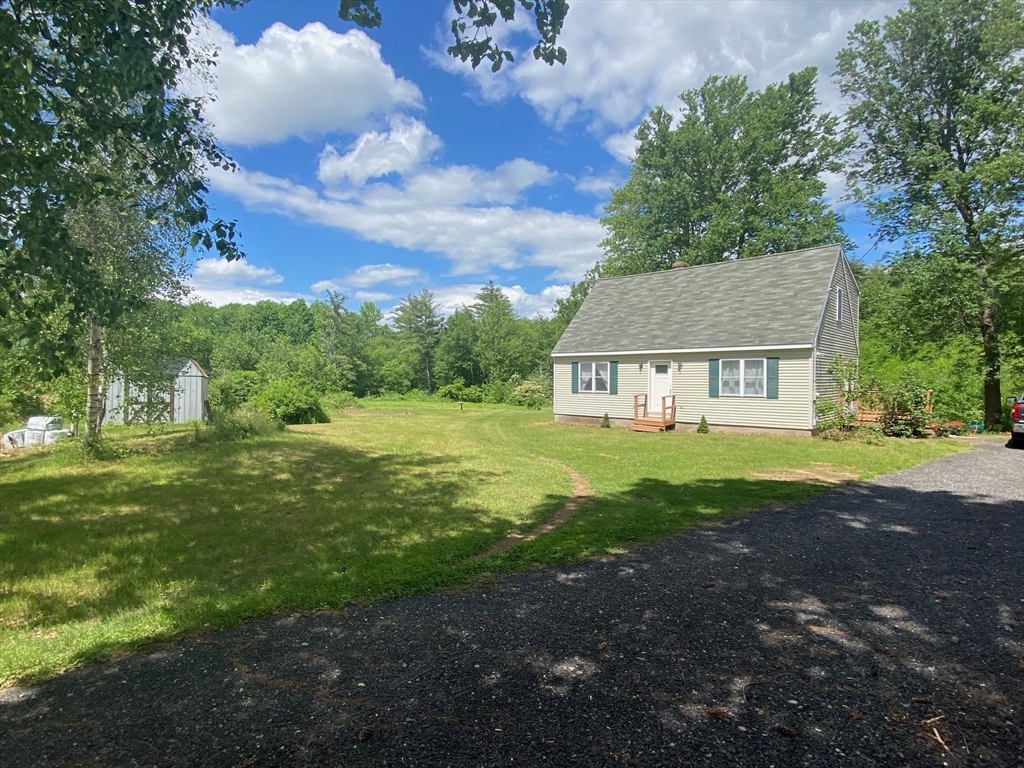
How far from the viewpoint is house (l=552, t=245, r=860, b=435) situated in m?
16.2

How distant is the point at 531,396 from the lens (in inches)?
1337

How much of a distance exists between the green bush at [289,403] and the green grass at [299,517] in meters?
5.82

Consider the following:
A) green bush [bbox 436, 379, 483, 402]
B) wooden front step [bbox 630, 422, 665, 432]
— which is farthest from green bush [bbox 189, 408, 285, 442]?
green bush [bbox 436, 379, 483, 402]

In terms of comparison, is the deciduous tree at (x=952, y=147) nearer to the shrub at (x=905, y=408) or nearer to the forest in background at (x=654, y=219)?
the forest in background at (x=654, y=219)

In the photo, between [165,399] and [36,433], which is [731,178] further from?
[36,433]

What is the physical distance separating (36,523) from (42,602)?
126 inches

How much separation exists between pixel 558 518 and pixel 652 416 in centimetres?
1310

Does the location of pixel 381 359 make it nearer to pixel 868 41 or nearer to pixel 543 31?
pixel 868 41

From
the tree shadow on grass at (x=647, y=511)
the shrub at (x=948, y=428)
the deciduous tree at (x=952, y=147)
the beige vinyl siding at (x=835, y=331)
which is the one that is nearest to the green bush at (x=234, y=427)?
the tree shadow on grass at (x=647, y=511)

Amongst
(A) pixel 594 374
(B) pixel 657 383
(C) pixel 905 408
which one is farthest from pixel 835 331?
(A) pixel 594 374

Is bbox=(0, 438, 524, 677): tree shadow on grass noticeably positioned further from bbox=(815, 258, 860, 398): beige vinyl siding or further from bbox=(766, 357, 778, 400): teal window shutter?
bbox=(815, 258, 860, 398): beige vinyl siding

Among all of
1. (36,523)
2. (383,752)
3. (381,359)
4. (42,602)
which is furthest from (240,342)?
(383,752)

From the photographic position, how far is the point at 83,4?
3.48 m

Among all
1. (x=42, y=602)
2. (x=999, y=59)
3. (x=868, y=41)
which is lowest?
(x=42, y=602)
